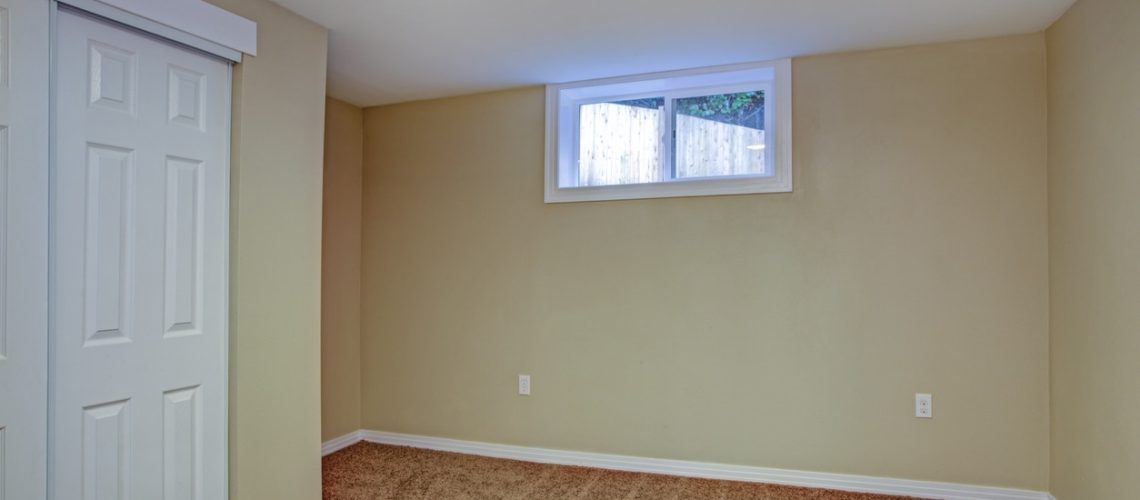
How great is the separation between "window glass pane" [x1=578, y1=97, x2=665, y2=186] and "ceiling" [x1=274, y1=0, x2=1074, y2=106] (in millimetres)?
260

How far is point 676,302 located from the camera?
3357 mm

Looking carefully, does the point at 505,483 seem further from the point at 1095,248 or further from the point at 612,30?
the point at 1095,248

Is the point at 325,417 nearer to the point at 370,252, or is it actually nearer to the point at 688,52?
the point at 370,252

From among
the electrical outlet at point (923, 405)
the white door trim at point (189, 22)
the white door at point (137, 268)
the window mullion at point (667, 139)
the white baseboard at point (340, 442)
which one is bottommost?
the white baseboard at point (340, 442)

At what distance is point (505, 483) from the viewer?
10.5 feet

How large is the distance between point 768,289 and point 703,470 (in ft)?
3.18

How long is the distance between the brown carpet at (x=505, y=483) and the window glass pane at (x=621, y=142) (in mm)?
1544

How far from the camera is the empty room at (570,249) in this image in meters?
2.06

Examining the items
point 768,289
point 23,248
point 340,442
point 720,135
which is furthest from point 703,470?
point 23,248

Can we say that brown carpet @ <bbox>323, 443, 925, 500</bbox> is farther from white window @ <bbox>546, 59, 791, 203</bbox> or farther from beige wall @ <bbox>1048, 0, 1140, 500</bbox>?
white window @ <bbox>546, 59, 791, 203</bbox>

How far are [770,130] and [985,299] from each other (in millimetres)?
1225

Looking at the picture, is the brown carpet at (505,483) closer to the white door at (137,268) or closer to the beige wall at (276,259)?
the beige wall at (276,259)

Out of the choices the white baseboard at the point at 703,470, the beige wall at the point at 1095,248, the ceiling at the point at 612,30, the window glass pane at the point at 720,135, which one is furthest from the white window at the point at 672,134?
the white baseboard at the point at 703,470

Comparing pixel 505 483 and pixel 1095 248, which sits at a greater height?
pixel 1095 248
